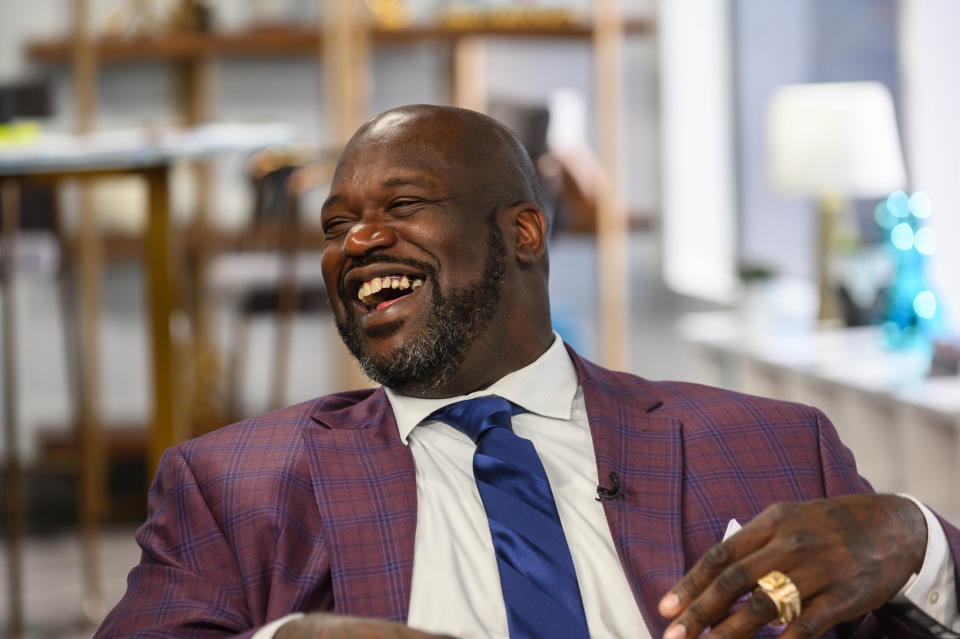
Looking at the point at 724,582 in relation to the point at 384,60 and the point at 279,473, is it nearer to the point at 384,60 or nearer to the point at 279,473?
the point at 279,473

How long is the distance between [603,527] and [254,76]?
4.80 metres

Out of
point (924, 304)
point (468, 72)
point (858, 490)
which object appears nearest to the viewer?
point (858, 490)

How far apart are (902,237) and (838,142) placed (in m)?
0.44

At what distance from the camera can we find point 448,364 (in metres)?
1.43

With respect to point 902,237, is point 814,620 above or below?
below

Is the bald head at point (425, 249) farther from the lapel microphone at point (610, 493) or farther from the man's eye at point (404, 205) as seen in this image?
the lapel microphone at point (610, 493)

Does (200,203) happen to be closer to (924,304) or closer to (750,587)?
(924,304)

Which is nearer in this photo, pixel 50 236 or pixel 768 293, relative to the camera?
pixel 768 293

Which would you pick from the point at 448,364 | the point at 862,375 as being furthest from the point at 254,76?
the point at 448,364

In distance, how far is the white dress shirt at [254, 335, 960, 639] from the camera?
4.12ft

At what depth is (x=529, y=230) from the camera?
1.50 metres

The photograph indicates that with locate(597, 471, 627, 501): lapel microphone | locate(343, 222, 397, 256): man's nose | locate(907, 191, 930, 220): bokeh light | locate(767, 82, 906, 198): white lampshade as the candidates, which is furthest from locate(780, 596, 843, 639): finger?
locate(767, 82, 906, 198): white lampshade

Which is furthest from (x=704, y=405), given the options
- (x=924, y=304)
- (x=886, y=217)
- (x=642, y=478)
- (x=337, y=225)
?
(x=886, y=217)

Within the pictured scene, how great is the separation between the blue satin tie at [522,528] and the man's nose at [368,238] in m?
0.20
